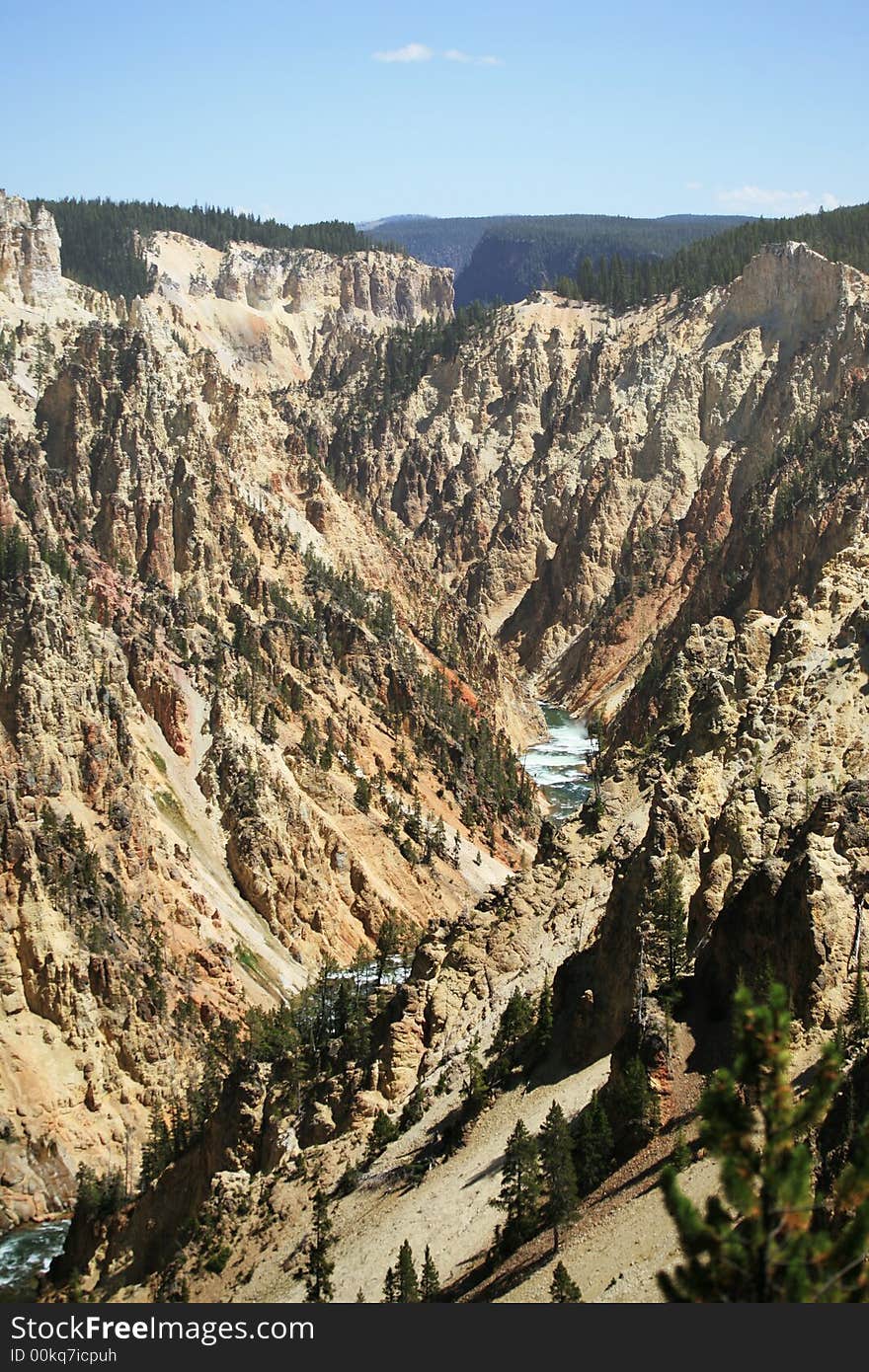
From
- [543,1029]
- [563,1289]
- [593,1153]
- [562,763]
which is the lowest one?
[562,763]

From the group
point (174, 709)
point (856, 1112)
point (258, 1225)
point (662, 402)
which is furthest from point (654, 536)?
point (856, 1112)

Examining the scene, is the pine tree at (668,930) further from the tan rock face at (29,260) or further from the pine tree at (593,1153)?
the tan rock face at (29,260)

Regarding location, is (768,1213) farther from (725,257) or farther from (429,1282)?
(725,257)

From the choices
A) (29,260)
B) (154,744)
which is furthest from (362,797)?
(29,260)

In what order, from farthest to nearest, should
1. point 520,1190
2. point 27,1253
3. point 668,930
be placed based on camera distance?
point 27,1253 → point 668,930 → point 520,1190

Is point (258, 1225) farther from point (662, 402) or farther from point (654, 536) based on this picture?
point (662, 402)

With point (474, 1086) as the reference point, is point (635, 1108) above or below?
above

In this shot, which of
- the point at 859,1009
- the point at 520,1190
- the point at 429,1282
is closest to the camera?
the point at 859,1009
